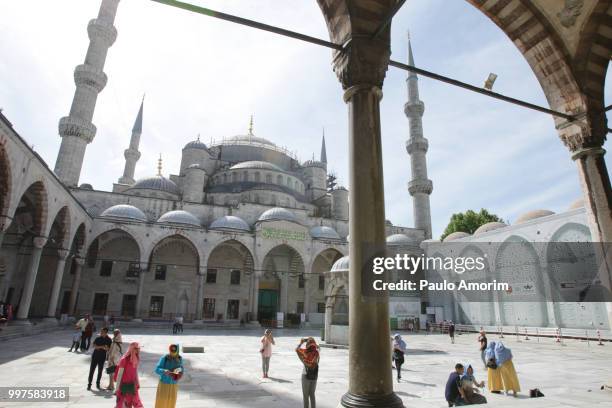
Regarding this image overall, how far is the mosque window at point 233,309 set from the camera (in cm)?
2520

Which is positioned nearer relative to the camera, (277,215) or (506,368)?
(506,368)

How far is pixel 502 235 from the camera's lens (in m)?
21.8

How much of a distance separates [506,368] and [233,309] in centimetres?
2160

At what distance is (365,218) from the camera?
3.29m

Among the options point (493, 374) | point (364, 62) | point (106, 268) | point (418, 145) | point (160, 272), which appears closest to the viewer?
point (364, 62)

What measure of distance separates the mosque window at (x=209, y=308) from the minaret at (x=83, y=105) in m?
11.7

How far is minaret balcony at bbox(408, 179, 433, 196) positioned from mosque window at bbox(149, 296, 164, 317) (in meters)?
21.8

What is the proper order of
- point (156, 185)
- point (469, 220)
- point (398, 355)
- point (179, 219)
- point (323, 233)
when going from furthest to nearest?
point (469, 220)
point (156, 185)
point (323, 233)
point (179, 219)
point (398, 355)

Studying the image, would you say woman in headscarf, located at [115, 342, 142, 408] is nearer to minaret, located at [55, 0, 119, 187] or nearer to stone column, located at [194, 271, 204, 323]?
stone column, located at [194, 271, 204, 323]

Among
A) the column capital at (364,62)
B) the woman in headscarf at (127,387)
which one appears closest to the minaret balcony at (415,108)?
the column capital at (364,62)

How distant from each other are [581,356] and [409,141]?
73.4 ft

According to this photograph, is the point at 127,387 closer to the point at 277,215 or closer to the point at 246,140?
the point at 277,215

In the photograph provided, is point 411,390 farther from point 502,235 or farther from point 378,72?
point 502,235

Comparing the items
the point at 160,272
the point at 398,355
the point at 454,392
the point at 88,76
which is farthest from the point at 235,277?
the point at 454,392
